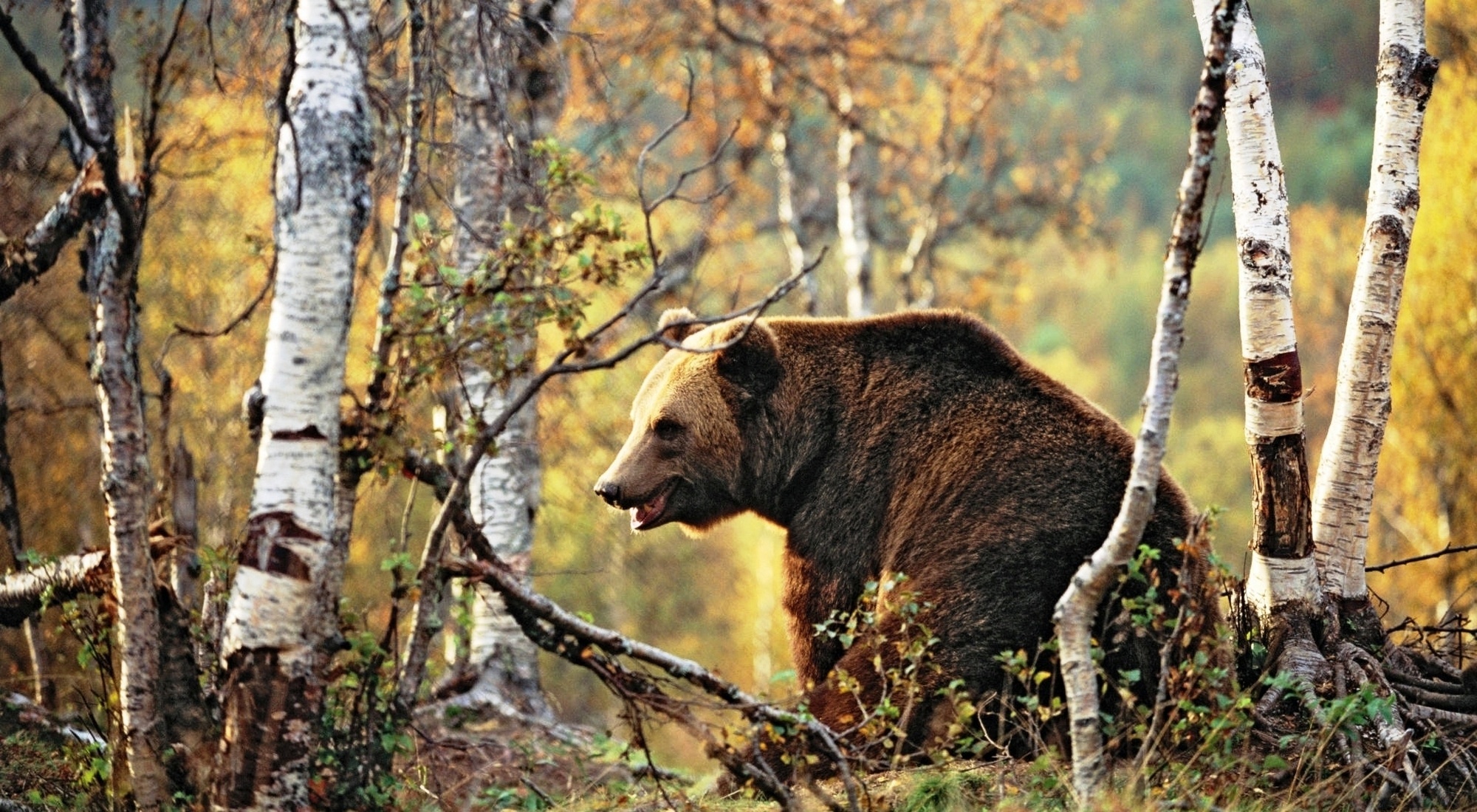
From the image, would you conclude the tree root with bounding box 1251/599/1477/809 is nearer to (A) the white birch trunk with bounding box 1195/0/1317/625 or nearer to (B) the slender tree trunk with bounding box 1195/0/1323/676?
(B) the slender tree trunk with bounding box 1195/0/1323/676

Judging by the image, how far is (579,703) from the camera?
24.5 meters

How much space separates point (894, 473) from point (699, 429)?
0.90m

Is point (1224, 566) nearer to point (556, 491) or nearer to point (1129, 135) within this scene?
point (556, 491)

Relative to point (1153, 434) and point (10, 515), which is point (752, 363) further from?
point (10, 515)

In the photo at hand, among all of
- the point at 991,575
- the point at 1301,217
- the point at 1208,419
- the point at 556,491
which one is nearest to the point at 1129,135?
the point at 1208,419

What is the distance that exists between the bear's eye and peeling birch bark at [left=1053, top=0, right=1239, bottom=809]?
7.44ft

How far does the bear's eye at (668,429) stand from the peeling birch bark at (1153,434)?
7.44 ft

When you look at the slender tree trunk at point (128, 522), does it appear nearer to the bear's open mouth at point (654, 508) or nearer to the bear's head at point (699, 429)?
the bear's head at point (699, 429)

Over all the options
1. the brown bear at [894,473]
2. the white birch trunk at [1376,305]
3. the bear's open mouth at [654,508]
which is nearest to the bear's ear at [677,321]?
the brown bear at [894,473]

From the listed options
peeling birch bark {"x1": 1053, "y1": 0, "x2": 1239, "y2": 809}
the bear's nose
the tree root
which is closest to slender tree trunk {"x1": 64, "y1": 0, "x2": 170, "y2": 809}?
the bear's nose

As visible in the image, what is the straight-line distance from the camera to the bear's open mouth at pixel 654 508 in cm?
584

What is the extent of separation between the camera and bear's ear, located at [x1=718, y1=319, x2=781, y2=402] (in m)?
5.81

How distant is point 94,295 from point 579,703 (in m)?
20.7

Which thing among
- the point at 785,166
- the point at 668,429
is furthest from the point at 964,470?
the point at 785,166
